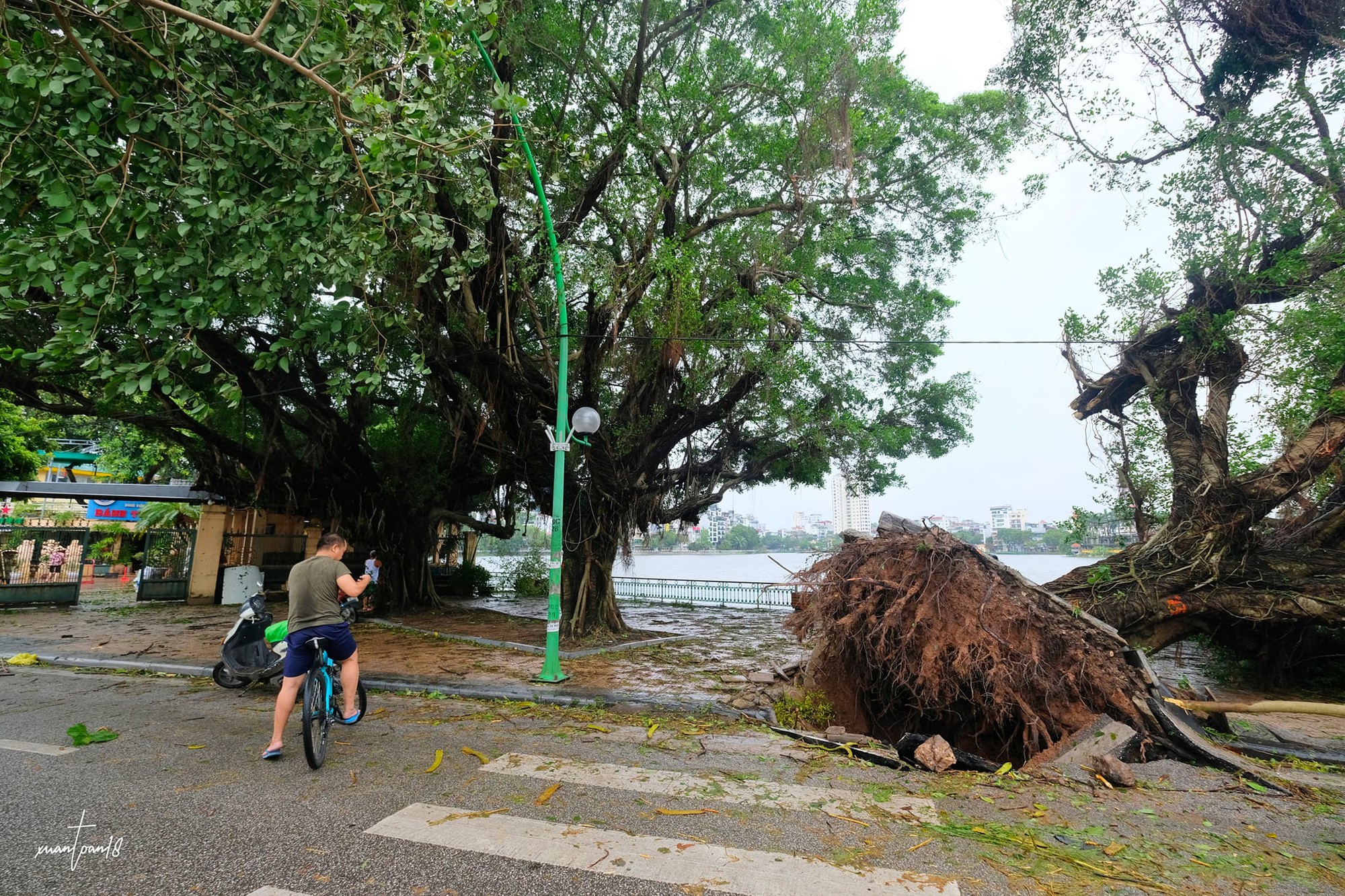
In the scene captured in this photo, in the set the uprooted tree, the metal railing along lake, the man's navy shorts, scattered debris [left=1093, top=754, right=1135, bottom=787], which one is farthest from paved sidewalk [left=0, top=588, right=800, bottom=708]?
the metal railing along lake

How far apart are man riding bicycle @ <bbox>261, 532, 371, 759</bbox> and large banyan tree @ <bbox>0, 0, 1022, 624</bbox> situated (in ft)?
5.90

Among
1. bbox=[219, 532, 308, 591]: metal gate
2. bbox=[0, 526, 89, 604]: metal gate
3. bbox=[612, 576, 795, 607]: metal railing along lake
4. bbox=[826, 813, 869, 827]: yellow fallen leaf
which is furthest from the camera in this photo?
bbox=[612, 576, 795, 607]: metal railing along lake

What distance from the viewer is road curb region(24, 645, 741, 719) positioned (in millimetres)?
7379

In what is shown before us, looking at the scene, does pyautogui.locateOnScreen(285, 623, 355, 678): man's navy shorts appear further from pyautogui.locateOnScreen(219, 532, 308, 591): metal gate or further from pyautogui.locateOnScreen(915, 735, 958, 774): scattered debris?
pyautogui.locateOnScreen(219, 532, 308, 591): metal gate

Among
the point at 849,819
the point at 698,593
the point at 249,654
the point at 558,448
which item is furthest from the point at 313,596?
the point at 698,593

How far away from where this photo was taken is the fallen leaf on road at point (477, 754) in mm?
5090

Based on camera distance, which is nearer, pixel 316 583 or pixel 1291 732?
pixel 316 583

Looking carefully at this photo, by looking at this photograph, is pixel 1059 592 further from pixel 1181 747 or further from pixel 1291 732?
pixel 1181 747

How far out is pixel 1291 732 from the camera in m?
7.40

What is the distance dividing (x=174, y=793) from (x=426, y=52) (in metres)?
5.87

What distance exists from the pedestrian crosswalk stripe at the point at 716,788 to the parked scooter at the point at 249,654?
4.06 m

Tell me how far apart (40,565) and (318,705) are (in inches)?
669

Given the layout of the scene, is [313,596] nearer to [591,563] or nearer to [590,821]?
[590,821]

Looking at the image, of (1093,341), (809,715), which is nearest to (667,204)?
(1093,341)
